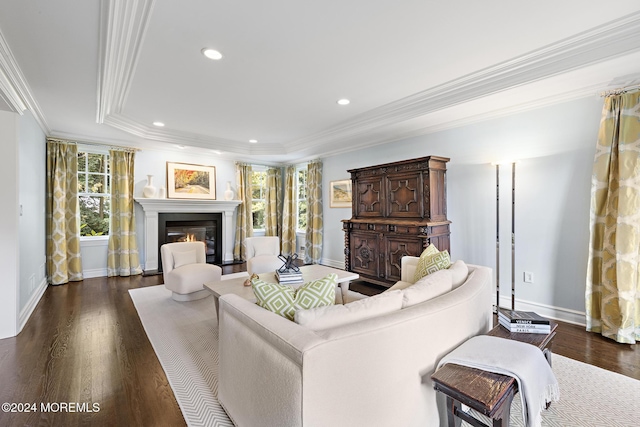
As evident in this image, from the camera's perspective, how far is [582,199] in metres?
3.08

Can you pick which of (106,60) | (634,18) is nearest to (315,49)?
(106,60)

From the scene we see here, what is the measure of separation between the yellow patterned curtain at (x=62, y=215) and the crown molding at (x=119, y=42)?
219 cm

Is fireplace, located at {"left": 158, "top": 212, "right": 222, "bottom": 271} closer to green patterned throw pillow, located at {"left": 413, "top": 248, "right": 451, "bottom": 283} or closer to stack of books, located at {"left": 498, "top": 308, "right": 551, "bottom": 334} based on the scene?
green patterned throw pillow, located at {"left": 413, "top": 248, "right": 451, "bottom": 283}

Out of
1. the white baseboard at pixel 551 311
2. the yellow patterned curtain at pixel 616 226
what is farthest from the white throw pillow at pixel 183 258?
the yellow patterned curtain at pixel 616 226

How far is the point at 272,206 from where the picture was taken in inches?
296

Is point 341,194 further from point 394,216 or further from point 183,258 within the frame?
point 183,258

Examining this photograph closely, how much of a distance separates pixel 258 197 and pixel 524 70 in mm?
6046

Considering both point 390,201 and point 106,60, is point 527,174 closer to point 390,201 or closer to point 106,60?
point 390,201

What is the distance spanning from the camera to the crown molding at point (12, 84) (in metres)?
2.41

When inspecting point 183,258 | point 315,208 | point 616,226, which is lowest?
point 183,258

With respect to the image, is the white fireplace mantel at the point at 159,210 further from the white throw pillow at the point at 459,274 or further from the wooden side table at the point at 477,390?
the wooden side table at the point at 477,390

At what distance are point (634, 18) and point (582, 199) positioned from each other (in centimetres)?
164

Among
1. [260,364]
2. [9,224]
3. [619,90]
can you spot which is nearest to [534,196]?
[619,90]

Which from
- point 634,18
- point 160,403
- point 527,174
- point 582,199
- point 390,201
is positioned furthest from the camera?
point 390,201
